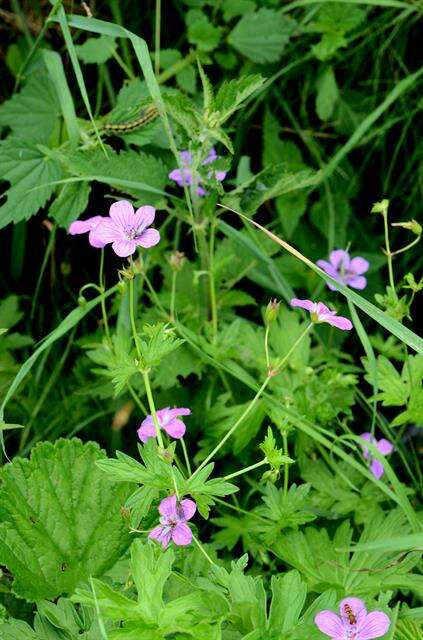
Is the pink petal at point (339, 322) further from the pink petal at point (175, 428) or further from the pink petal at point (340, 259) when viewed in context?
the pink petal at point (340, 259)

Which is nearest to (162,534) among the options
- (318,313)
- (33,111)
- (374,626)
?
(374,626)

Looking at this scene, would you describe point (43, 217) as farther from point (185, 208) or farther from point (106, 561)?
point (106, 561)

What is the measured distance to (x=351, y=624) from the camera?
1217mm

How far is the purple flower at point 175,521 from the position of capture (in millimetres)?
1269

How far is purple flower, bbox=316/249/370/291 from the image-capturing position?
6.73ft

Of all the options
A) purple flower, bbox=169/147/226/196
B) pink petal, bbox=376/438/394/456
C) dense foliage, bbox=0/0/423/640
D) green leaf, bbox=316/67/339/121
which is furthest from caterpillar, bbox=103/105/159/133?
pink petal, bbox=376/438/394/456

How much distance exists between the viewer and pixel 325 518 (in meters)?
1.72

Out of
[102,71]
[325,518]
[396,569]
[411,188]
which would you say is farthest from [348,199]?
[396,569]

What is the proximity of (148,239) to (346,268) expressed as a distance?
77 centimetres

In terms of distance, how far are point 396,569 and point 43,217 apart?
1328 mm

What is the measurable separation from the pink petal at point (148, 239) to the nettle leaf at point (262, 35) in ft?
3.10

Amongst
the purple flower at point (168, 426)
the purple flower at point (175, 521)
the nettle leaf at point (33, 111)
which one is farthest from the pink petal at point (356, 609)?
the nettle leaf at point (33, 111)

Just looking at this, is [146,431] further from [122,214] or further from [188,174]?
[188,174]

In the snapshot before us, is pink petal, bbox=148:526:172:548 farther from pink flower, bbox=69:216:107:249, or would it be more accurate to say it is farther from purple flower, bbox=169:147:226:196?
purple flower, bbox=169:147:226:196
